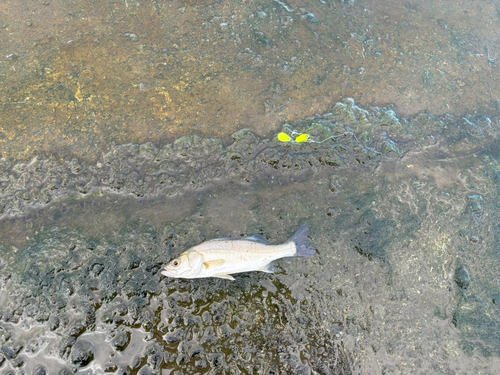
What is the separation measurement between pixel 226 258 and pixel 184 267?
0.34 meters

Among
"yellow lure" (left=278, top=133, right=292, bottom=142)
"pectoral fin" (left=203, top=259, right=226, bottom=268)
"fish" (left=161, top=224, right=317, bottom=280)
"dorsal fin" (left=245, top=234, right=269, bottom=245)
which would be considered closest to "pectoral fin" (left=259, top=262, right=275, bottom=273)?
"fish" (left=161, top=224, right=317, bottom=280)

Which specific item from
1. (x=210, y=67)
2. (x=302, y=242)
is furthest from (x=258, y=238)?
(x=210, y=67)

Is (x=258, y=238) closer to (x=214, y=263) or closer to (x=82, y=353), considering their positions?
(x=214, y=263)

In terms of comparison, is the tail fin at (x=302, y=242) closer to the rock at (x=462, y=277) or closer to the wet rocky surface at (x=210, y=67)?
the wet rocky surface at (x=210, y=67)

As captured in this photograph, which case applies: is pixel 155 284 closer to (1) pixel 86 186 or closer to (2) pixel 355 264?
(1) pixel 86 186

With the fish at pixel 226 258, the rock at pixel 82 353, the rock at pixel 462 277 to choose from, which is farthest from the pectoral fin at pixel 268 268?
the rock at pixel 462 277

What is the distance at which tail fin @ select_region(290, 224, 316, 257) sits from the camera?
296 cm

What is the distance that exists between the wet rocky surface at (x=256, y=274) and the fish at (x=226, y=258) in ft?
0.78

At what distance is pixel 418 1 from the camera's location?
5020 millimetres

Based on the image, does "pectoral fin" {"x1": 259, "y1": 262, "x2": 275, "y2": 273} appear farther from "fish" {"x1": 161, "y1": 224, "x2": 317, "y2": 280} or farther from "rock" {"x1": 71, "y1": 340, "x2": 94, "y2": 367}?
"rock" {"x1": 71, "y1": 340, "x2": 94, "y2": 367}

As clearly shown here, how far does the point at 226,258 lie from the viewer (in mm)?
2740

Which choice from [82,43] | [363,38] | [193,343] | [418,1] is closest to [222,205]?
[193,343]

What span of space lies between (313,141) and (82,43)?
2938 millimetres

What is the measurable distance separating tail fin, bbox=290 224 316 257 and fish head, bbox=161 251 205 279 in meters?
0.86
